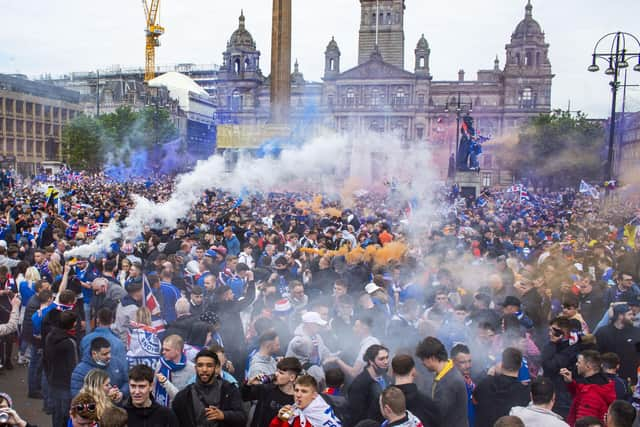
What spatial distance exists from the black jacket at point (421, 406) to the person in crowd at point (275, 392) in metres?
0.83

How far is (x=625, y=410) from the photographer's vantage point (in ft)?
12.6

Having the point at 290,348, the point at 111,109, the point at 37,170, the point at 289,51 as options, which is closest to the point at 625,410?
the point at 290,348

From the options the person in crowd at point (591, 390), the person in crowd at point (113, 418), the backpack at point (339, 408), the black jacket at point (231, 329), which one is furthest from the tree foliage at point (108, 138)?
the person in crowd at point (113, 418)

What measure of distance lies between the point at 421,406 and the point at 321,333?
2154 mm

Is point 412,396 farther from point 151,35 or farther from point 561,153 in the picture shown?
point 151,35

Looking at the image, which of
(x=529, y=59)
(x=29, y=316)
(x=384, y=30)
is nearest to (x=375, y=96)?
(x=384, y=30)

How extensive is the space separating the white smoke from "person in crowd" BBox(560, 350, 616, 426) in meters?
7.85

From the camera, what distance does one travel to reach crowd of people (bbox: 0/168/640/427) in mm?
4305

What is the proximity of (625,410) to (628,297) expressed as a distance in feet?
15.5

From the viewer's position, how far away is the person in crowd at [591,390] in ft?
15.5

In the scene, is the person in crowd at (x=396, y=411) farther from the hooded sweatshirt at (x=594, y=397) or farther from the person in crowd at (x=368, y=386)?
the hooded sweatshirt at (x=594, y=397)

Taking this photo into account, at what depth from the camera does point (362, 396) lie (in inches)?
186

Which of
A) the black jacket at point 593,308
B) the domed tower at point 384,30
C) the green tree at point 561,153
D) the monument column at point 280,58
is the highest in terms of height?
the domed tower at point 384,30

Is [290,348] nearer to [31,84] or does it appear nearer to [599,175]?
[599,175]
